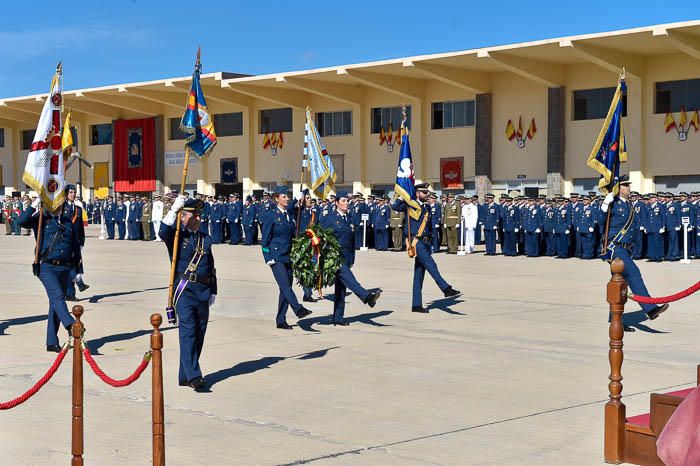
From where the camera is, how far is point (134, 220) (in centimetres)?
4047

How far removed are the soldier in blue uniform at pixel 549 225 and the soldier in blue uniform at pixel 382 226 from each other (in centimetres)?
515

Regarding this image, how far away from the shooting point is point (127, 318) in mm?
14336

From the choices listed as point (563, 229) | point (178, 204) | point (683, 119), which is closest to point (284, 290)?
point (178, 204)

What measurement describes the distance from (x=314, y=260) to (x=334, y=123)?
29.3 metres

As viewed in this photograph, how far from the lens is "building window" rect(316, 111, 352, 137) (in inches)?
1642

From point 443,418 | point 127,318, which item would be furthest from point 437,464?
point 127,318

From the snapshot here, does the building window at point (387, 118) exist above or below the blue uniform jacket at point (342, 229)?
above

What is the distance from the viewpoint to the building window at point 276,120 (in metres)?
44.1

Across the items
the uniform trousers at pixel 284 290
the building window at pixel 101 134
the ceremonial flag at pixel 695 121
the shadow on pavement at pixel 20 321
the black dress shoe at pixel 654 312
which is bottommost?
the shadow on pavement at pixel 20 321

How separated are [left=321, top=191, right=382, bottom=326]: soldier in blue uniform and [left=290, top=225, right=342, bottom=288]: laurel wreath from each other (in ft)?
0.63

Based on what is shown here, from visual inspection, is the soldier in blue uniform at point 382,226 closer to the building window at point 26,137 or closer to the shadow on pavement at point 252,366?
the shadow on pavement at point 252,366

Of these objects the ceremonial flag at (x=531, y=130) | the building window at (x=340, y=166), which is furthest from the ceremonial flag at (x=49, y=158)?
the building window at (x=340, y=166)

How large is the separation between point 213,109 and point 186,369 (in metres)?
38.6

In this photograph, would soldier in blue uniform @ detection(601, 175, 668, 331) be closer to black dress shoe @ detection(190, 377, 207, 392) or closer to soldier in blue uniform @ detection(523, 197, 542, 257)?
black dress shoe @ detection(190, 377, 207, 392)
